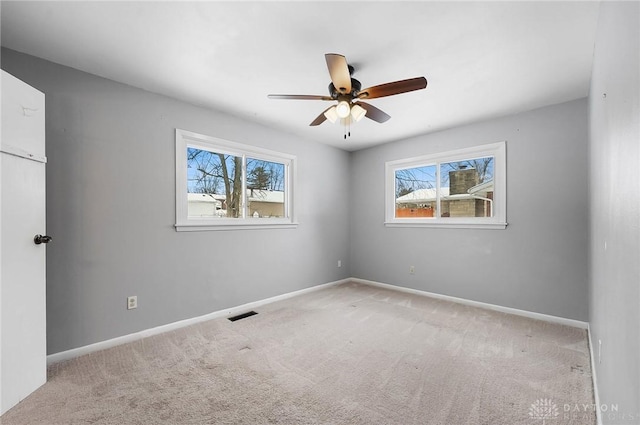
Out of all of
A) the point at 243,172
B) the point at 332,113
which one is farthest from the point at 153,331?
the point at 332,113

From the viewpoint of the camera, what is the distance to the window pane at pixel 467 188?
3785 mm

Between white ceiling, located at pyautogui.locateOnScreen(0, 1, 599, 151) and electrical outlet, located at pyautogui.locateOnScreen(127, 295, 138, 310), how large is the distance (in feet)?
6.94

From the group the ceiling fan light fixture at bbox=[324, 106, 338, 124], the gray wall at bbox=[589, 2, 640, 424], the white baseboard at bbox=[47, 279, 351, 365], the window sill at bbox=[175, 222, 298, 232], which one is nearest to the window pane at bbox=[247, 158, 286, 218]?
the window sill at bbox=[175, 222, 298, 232]

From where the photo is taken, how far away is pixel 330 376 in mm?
2113

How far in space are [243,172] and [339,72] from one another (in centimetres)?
219

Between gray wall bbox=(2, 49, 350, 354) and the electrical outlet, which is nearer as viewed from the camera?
gray wall bbox=(2, 49, 350, 354)

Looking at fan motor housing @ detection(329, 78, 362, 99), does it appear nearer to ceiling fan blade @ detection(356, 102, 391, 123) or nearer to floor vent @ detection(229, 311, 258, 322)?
ceiling fan blade @ detection(356, 102, 391, 123)

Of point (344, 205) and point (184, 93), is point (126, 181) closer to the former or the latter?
point (184, 93)

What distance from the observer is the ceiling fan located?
1.97 m

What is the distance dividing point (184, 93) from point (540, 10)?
10.1 feet

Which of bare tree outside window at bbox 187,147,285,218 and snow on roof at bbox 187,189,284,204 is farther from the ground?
bare tree outside window at bbox 187,147,285,218

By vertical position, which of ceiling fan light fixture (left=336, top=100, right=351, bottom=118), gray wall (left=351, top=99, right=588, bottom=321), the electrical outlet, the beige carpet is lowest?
the beige carpet

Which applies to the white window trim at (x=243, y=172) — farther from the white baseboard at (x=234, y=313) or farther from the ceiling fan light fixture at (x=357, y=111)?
the ceiling fan light fixture at (x=357, y=111)

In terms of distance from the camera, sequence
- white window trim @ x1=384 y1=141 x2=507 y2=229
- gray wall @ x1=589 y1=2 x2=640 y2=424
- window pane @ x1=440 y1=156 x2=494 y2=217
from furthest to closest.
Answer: window pane @ x1=440 y1=156 x2=494 y2=217
white window trim @ x1=384 y1=141 x2=507 y2=229
gray wall @ x1=589 y1=2 x2=640 y2=424
